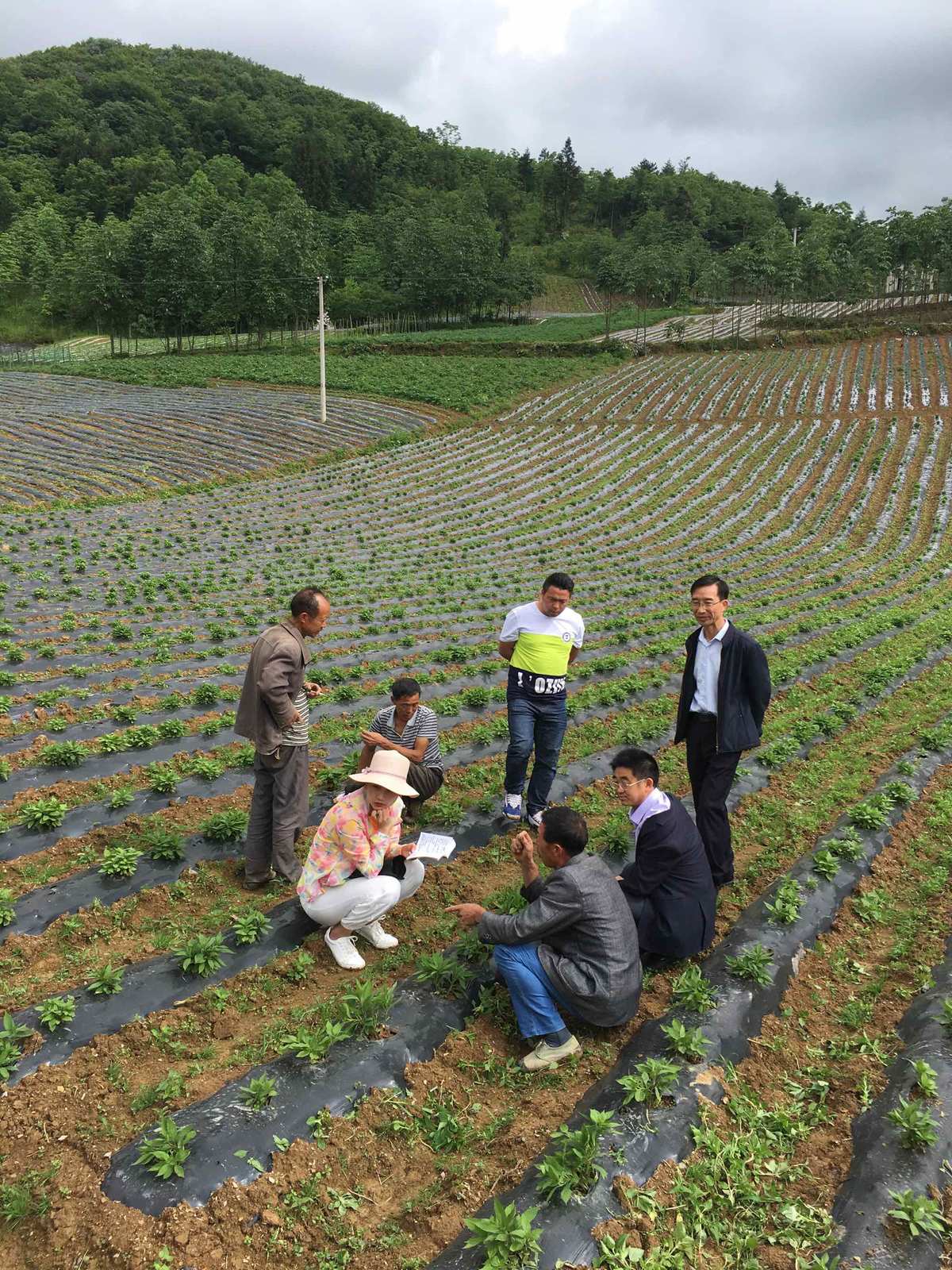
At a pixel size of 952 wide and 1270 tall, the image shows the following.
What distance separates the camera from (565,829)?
3953 millimetres

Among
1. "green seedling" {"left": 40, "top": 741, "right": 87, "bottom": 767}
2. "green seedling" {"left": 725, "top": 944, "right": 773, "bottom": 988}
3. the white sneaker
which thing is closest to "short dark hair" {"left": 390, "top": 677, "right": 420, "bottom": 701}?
the white sneaker

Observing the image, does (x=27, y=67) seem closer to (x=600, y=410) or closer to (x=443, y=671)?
(x=600, y=410)

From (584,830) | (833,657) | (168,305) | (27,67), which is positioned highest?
(27,67)

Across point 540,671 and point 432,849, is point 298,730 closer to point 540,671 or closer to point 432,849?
point 432,849

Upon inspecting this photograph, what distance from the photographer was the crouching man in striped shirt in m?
6.01

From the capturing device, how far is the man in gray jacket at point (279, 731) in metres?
5.02

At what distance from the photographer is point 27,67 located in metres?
127

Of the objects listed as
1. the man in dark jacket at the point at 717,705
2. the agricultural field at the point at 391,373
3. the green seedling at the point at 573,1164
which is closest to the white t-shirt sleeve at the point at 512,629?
the man in dark jacket at the point at 717,705

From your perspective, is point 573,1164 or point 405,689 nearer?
point 573,1164

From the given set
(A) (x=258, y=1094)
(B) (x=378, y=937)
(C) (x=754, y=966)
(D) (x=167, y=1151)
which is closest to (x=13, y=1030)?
(D) (x=167, y=1151)

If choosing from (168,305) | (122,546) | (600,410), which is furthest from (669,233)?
(122,546)

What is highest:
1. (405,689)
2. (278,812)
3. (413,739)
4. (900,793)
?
(405,689)

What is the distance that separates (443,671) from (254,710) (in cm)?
577

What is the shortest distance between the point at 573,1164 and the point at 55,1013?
293 cm
